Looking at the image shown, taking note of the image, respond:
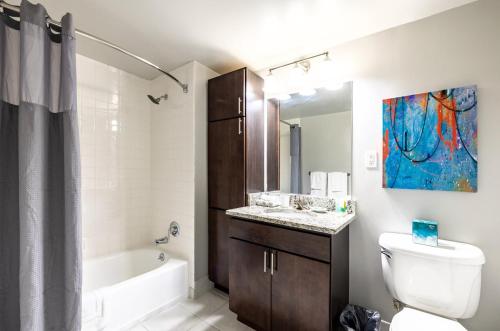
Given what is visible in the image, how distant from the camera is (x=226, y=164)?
2.12 meters

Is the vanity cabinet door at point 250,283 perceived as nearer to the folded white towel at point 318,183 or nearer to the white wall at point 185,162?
the white wall at point 185,162

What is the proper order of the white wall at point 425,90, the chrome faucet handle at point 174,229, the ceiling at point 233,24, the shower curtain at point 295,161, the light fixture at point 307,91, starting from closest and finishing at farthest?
the white wall at point 425,90
the ceiling at point 233,24
the light fixture at point 307,91
the shower curtain at point 295,161
the chrome faucet handle at point 174,229

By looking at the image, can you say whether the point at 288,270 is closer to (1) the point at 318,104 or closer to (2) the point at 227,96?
(1) the point at 318,104

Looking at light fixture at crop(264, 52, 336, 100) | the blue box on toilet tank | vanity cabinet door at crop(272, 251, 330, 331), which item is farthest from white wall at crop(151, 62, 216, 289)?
the blue box on toilet tank

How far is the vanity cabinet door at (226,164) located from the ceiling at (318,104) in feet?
1.59

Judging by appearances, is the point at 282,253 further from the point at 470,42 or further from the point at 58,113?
the point at 470,42

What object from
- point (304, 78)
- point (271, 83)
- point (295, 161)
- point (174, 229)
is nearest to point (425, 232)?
point (295, 161)

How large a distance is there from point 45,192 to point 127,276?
1.75 metres

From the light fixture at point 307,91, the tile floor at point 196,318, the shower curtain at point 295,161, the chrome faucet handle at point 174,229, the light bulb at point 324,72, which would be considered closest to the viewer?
the tile floor at point 196,318

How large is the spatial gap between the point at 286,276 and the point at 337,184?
86 cm

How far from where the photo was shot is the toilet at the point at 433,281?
1157 mm

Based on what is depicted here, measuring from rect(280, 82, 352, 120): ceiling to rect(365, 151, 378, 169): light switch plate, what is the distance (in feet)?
1.32

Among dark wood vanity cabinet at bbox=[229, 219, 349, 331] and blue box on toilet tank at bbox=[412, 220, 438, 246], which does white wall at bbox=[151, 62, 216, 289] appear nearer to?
dark wood vanity cabinet at bbox=[229, 219, 349, 331]

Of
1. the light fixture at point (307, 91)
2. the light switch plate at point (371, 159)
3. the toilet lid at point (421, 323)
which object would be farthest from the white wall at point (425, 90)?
the toilet lid at point (421, 323)
